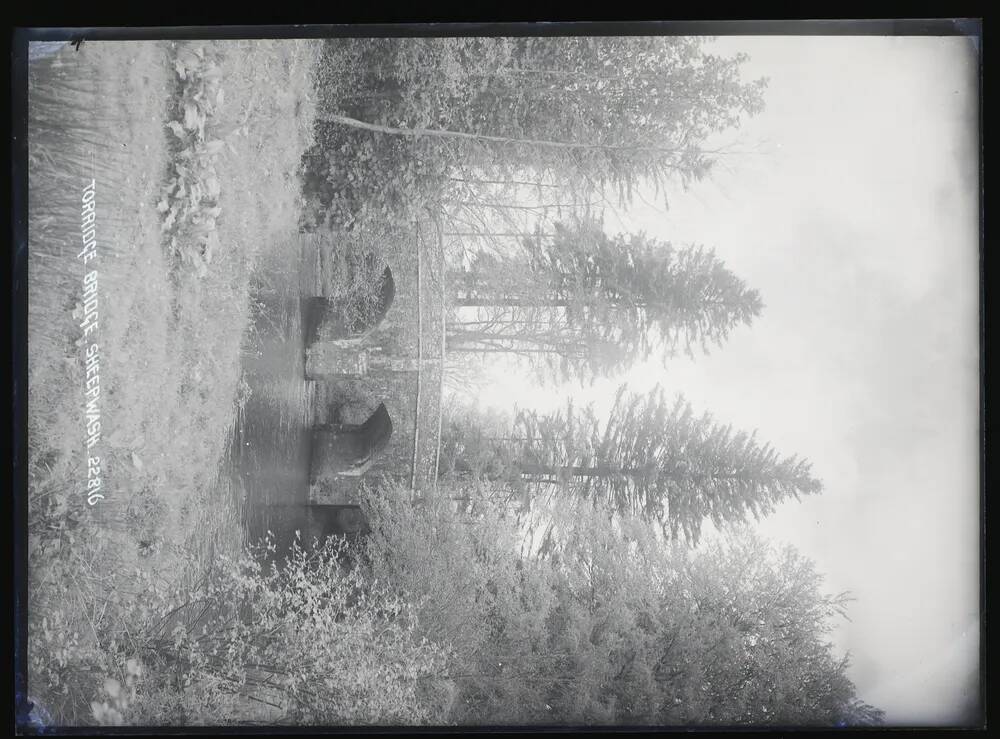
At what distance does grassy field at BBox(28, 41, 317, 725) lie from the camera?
571 centimetres

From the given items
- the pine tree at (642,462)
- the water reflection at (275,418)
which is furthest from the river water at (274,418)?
the pine tree at (642,462)

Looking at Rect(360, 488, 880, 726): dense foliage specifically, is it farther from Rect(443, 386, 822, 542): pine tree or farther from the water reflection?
the water reflection

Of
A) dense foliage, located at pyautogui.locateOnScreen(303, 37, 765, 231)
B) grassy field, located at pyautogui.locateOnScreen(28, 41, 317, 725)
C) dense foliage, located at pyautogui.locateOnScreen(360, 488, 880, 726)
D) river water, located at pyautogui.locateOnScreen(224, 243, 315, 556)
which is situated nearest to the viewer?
grassy field, located at pyautogui.locateOnScreen(28, 41, 317, 725)

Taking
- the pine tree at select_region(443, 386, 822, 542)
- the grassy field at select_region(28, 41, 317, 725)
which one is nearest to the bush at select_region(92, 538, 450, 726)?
the grassy field at select_region(28, 41, 317, 725)

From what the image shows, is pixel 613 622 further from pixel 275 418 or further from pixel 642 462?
pixel 275 418

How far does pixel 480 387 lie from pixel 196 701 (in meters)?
3.42

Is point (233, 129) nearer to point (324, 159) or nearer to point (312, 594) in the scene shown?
point (324, 159)

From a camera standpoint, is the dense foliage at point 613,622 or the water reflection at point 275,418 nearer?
the dense foliage at point 613,622

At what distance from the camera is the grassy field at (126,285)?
571 cm

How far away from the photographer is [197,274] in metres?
5.88

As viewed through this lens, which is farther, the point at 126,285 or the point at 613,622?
the point at 613,622

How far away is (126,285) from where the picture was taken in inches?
226

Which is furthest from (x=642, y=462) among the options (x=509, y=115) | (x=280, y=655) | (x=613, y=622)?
(x=280, y=655)

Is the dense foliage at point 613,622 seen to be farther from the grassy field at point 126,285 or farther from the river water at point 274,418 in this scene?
the grassy field at point 126,285
